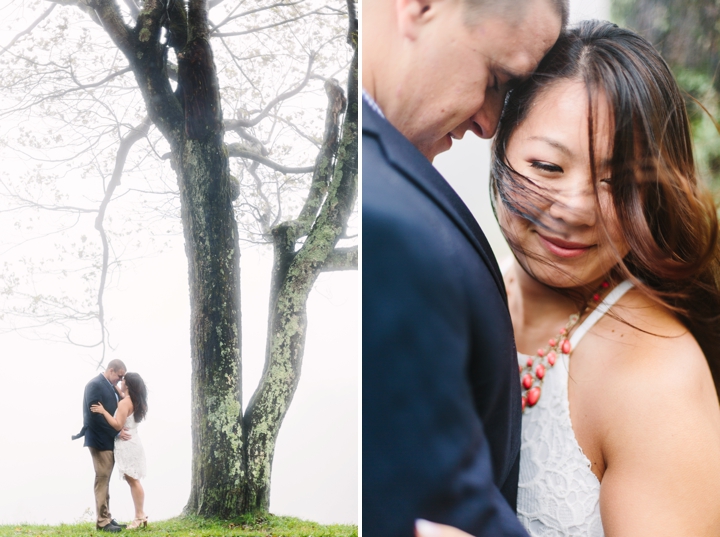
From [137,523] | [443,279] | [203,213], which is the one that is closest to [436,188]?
[443,279]

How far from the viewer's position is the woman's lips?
1.42m

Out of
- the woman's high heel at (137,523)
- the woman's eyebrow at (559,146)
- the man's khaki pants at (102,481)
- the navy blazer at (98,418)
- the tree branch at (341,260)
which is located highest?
the woman's eyebrow at (559,146)

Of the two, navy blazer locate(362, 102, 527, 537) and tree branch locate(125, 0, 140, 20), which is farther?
tree branch locate(125, 0, 140, 20)

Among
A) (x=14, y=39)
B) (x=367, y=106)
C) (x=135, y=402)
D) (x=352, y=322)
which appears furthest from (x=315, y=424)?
(x=14, y=39)

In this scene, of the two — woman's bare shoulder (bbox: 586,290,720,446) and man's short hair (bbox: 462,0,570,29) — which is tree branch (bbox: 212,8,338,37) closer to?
man's short hair (bbox: 462,0,570,29)

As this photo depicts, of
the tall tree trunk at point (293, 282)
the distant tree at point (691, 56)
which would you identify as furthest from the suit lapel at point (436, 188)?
the distant tree at point (691, 56)

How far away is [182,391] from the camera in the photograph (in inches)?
78.5

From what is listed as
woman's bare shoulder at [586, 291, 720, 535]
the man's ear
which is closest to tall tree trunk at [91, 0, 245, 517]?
the man's ear

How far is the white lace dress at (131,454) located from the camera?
1932 mm

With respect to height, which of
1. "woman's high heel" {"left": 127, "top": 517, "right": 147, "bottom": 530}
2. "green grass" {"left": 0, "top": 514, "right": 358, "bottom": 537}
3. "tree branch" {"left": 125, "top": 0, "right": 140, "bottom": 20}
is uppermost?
"tree branch" {"left": 125, "top": 0, "right": 140, "bottom": 20}

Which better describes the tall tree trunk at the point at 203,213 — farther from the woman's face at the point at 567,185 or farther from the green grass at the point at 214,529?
the woman's face at the point at 567,185

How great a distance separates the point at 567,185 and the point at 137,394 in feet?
5.45

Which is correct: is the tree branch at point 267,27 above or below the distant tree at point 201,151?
above

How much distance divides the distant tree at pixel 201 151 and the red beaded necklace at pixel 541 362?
774mm
